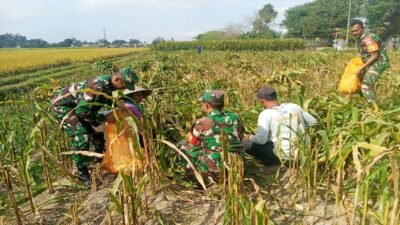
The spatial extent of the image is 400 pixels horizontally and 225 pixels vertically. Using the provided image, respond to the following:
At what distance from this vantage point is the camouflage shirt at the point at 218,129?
249 centimetres

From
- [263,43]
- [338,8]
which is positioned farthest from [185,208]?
[338,8]

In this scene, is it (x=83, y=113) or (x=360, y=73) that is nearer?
(x=83, y=113)

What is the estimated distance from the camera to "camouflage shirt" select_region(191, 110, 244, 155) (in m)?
2.49

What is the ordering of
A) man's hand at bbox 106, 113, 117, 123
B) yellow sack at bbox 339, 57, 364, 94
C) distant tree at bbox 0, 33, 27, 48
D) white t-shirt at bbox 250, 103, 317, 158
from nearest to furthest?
1. white t-shirt at bbox 250, 103, 317, 158
2. man's hand at bbox 106, 113, 117, 123
3. yellow sack at bbox 339, 57, 364, 94
4. distant tree at bbox 0, 33, 27, 48

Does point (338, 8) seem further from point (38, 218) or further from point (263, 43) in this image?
point (38, 218)

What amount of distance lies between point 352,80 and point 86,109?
9.69ft

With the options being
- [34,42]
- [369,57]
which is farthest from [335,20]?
[34,42]

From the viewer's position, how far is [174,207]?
2434 millimetres

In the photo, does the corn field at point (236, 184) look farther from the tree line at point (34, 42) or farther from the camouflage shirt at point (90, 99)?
the tree line at point (34, 42)

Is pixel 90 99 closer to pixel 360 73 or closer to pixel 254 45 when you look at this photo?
pixel 360 73

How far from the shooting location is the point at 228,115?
99.4 inches

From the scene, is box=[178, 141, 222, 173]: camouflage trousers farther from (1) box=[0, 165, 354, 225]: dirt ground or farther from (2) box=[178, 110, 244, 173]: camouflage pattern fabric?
(1) box=[0, 165, 354, 225]: dirt ground

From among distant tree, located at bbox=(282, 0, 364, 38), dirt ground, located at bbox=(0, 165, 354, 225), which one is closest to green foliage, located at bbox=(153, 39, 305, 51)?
distant tree, located at bbox=(282, 0, 364, 38)

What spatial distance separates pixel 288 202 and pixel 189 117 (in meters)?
1.58
